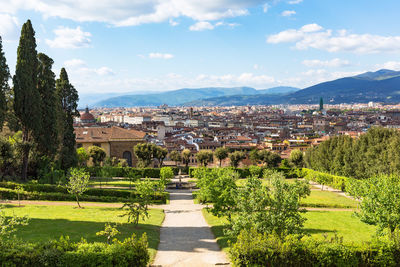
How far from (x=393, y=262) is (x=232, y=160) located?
51.5 m

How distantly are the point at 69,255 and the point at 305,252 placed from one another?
363 inches

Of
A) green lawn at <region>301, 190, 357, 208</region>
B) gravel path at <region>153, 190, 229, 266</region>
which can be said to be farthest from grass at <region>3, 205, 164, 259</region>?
green lawn at <region>301, 190, 357, 208</region>

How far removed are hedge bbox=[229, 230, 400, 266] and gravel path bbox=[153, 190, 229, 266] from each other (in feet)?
6.34

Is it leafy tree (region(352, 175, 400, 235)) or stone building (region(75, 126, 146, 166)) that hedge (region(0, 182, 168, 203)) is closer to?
leafy tree (region(352, 175, 400, 235))

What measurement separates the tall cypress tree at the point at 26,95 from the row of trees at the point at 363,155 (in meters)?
41.9

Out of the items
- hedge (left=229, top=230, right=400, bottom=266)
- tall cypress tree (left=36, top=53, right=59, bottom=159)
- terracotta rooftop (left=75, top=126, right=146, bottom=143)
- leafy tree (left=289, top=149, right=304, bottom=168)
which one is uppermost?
tall cypress tree (left=36, top=53, right=59, bottom=159)

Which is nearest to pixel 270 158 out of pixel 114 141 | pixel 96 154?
pixel 114 141

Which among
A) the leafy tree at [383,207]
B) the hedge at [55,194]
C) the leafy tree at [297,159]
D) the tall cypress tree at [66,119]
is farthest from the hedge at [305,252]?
the leafy tree at [297,159]

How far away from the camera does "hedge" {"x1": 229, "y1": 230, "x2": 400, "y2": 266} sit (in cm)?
1416

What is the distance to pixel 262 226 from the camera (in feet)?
52.8

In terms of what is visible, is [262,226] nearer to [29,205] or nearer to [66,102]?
[29,205]

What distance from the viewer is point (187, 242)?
19469mm

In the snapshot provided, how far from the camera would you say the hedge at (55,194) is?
31.2 meters

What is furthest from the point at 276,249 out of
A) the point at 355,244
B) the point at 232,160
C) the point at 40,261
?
the point at 232,160
